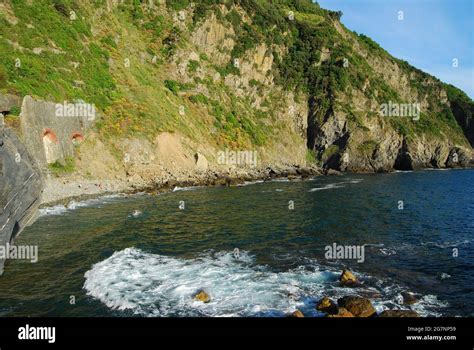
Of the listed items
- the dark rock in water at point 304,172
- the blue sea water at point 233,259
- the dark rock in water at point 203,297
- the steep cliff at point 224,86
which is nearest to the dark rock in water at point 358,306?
the blue sea water at point 233,259

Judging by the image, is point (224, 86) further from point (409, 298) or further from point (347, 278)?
point (409, 298)

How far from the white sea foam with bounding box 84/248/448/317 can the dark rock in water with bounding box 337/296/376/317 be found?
888 mm

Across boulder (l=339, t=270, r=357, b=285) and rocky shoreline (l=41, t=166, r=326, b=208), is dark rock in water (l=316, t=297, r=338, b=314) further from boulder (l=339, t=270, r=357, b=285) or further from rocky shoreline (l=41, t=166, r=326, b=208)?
rocky shoreline (l=41, t=166, r=326, b=208)

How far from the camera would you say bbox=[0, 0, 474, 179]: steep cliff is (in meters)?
50.5

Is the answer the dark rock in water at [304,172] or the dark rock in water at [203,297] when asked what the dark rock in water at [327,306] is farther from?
the dark rock in water at [304,172]

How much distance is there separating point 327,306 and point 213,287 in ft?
17.9

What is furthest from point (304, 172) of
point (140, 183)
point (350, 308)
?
point (350, 308)

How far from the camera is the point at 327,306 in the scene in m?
14.4

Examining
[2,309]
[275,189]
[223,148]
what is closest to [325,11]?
[223,148]

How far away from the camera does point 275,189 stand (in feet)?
177

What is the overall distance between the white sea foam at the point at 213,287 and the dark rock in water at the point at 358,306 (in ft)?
2.91

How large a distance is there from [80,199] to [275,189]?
1075 inches
